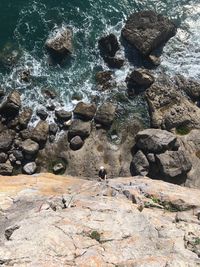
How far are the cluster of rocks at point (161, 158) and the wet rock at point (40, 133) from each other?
32.6 ft

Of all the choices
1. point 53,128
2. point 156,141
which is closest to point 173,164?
point 156,141

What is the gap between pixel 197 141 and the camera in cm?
4488

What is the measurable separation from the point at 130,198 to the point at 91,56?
78.1ft

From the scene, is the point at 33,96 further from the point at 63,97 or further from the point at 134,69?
the point at 134,69

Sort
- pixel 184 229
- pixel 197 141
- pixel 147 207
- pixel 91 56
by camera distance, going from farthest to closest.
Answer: pixel 91 56, pixel 197 141, pixel 147 207, pixel 184 229

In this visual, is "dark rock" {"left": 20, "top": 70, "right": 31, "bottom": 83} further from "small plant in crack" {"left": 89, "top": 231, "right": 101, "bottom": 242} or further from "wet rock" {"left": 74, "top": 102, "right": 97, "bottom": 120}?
"small plant in crack" {"left": 89, "top": 231, "right": 101, "bottom": 242}

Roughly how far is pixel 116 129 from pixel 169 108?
254 inches

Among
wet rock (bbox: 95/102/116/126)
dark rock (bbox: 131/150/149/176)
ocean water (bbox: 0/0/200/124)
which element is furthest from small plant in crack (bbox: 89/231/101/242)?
ocean water (bbox: 0/0/200/124)

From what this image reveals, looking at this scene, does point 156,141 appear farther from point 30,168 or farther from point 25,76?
point 25,76

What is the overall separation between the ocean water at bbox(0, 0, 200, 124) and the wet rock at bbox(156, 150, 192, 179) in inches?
227

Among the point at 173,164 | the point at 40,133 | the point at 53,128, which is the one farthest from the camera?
the point at 53,128

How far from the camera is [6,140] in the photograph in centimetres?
4356

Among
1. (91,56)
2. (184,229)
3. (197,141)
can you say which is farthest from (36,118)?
(184,229)

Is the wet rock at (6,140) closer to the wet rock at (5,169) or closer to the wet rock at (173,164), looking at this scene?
the wet rock at (5,169)
